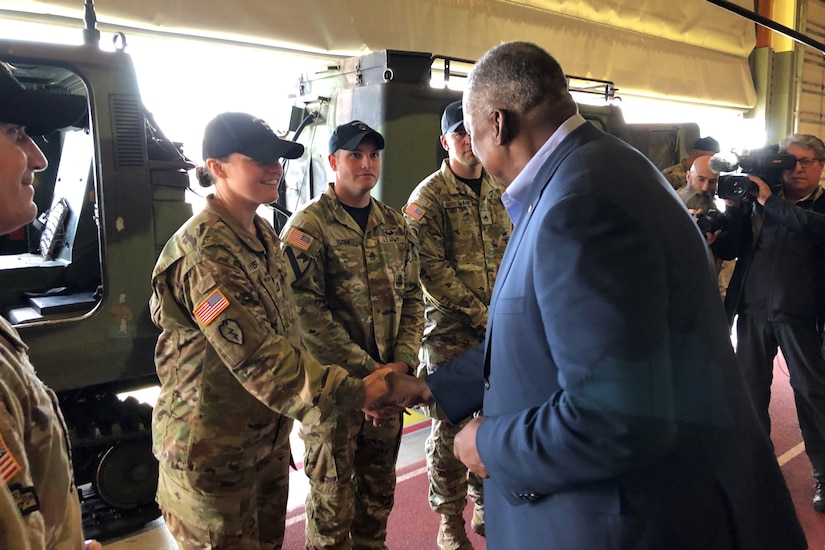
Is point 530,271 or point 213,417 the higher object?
point 530,271

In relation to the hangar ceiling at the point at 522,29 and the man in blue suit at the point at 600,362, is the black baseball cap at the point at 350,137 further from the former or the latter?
the hangar ceiling at the point at 522,29

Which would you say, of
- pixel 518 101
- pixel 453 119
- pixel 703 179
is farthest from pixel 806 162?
pixel 518 101

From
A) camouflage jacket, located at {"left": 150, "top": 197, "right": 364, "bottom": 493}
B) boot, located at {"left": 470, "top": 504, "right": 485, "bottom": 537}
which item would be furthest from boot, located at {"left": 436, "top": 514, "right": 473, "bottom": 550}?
camouflage jacket, located at {"left": 150, "top": 197, "right": 364, "bottom": 493}

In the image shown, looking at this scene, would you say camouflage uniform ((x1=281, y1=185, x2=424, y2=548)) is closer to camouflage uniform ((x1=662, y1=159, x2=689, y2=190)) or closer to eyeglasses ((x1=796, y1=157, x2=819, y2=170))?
eyeglasses ((x1=796, y1=157, x2=819, y2=170))

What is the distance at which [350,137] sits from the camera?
236cm

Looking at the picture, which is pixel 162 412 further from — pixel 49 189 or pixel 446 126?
pixel 49 189

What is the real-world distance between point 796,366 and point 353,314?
7.22 ft

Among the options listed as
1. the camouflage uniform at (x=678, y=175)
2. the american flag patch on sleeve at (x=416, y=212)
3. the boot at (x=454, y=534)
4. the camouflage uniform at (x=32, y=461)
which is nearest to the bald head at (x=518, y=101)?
the camouflage uniform at (x=32, y=461)

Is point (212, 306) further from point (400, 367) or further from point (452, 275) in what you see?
point (452, 275)

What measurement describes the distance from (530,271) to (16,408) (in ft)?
2.70

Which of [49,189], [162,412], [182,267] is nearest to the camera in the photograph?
[182,267]

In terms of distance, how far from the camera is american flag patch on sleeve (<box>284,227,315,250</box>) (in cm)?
216

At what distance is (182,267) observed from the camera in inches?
64.7

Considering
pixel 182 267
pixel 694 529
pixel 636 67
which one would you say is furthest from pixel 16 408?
pixel 636 67
